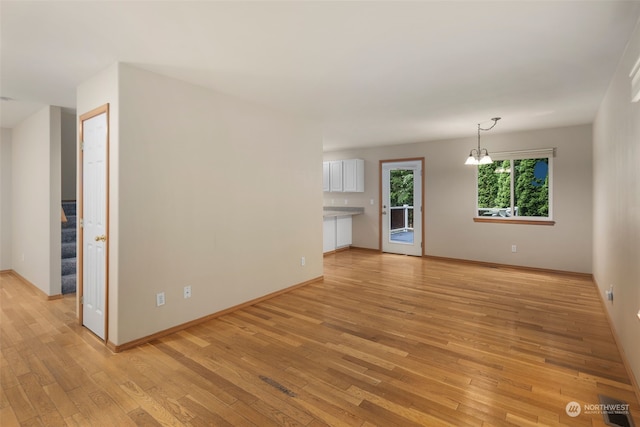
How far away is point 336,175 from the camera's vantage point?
809 cm

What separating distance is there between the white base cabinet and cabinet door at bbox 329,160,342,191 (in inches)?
32.5

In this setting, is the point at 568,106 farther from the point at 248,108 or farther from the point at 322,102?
the point at 248,108

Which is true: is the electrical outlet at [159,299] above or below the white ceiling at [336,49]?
below

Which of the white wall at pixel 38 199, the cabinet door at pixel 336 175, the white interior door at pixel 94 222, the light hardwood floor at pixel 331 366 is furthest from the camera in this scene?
the cabinet door at pixel 336 175

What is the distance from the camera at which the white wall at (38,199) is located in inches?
166

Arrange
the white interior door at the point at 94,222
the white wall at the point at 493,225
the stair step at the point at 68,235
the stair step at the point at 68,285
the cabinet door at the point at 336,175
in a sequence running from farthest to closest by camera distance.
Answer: the cabinet door at the point at 336,175, the white wall at the point at 493,225, the stair step at the point at 68,235, the stair step at the point at 68,285, the white interior door at the point at 94,222

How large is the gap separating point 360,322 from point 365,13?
2.81m

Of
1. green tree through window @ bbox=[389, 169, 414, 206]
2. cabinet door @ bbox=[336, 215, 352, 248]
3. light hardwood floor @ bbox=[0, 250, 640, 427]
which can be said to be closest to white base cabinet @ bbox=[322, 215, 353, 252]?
cabinet door @ bbox=[336, 215, 352, 248]

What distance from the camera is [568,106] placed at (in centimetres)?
417

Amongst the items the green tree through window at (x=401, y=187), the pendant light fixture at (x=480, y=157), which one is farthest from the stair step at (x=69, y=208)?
the pendant light fixture at (x=480, y=157)

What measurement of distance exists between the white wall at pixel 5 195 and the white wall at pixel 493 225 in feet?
21.6

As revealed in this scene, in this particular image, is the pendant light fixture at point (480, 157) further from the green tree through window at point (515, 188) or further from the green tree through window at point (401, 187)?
the green tree through window at point (401, 187)

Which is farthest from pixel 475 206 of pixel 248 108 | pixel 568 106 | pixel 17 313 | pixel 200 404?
pixel 17 313

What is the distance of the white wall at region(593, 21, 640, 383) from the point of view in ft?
7.41
